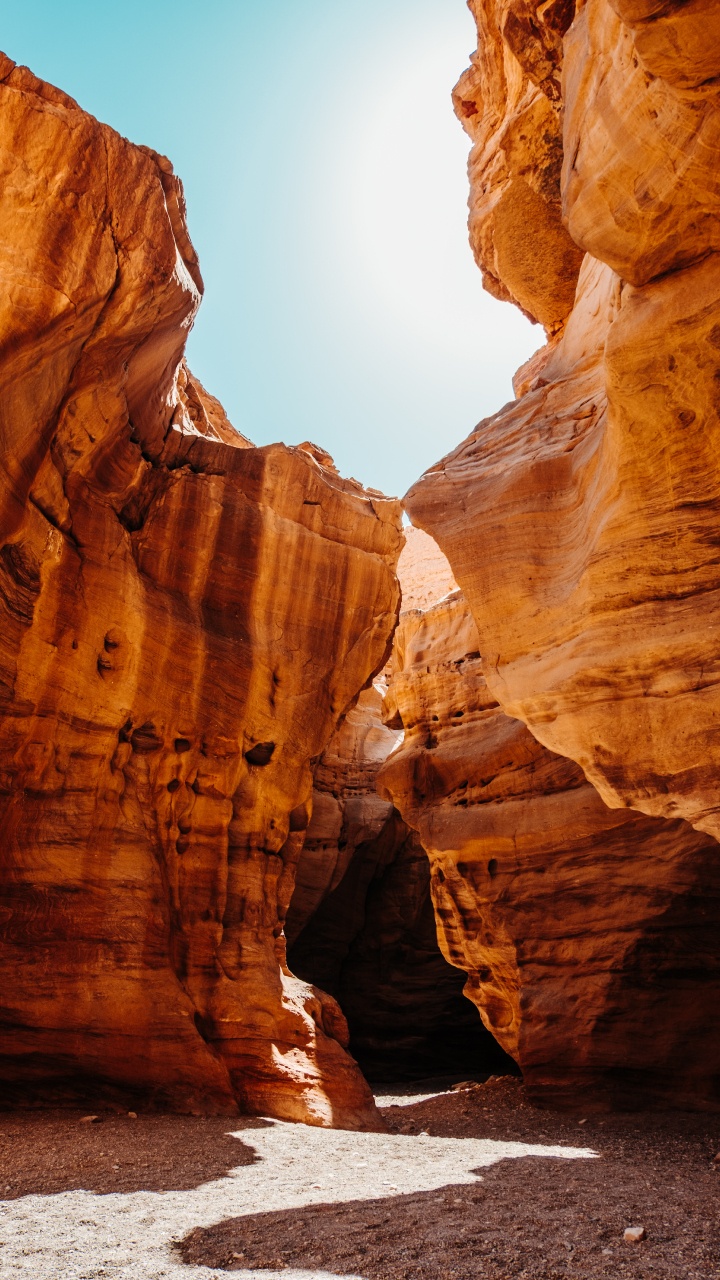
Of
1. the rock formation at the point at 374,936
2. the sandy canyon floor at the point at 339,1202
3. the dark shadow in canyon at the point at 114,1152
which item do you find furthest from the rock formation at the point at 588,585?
the rock formation at the point at 374,936

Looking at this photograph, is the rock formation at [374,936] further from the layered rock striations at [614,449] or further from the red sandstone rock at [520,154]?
the layered rock striations at [614,449]

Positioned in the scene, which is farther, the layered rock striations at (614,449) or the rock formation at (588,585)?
the rock formation at (588,585)

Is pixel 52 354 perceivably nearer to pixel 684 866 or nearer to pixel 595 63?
pixel 595 63

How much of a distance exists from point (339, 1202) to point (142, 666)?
7797 millimetres

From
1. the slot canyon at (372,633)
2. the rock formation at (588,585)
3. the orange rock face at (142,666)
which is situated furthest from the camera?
the orange rock face at (142,666)

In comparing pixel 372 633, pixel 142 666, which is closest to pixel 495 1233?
pixel 142 666

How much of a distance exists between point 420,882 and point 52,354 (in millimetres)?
18074

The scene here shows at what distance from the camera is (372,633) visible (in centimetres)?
1565

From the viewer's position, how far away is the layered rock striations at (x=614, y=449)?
6.48m

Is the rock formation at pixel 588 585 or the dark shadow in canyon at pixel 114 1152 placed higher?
the rock formation at pixel 588 585

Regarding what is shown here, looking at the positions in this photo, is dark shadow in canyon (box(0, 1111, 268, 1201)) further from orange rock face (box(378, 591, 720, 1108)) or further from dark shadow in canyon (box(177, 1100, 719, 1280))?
orange rock face (box(378, 591, 720, 1108))

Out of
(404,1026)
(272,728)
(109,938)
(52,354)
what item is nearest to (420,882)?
(404,1026)

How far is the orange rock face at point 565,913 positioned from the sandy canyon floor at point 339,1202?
2.18 m

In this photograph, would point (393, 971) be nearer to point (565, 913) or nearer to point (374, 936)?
point (374, 936)
